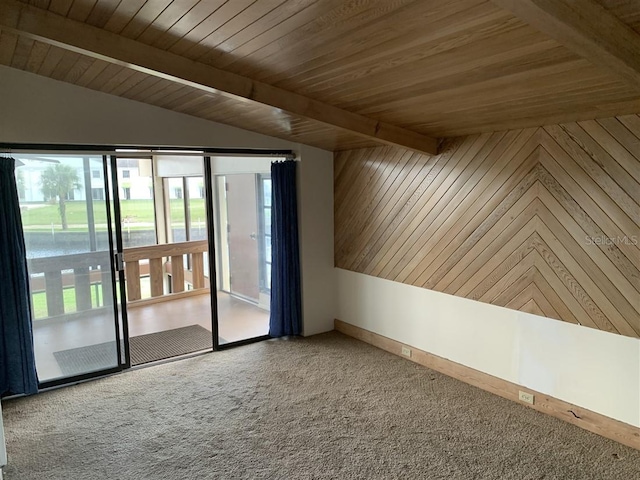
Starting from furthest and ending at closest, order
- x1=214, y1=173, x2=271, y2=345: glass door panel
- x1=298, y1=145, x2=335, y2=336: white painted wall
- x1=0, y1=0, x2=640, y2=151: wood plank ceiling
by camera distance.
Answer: x1=214, y1=173, x2=271, y2=345: glass door panel
x1=298, y1=145, x2=335, y2=336: white painted wall
x1=0, y1=0, x2=640, y2=151: wood plank ceiling

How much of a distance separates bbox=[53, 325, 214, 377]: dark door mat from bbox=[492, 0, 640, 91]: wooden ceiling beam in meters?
4.15

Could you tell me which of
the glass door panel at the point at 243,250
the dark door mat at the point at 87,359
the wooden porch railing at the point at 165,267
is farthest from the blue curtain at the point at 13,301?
the wooden porch railing at the point at 165,267

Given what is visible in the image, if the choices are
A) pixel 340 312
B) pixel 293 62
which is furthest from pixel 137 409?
pixel 293 62

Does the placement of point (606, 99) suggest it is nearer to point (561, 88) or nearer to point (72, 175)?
point (561, 88)

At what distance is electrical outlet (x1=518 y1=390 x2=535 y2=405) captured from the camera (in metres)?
3.42

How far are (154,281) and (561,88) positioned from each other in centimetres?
602

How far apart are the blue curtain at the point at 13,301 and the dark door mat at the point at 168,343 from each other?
988 mm

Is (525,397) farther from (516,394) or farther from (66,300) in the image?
(66,300)

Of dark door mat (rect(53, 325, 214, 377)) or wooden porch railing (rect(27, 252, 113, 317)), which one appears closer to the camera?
wooden porch railing (rect(27, 252, 113, 317))

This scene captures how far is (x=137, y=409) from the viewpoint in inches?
139

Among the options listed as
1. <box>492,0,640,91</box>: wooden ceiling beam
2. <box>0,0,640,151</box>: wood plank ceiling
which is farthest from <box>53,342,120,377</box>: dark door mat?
<box>492,0,640,91</box>: wooden ceiling beam

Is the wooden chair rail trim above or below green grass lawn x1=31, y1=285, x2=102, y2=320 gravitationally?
below

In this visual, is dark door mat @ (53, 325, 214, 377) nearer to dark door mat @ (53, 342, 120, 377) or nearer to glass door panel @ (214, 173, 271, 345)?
dark door mat @ (53, 342, 120, 377)

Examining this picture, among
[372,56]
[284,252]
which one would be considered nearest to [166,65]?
[372,56]
